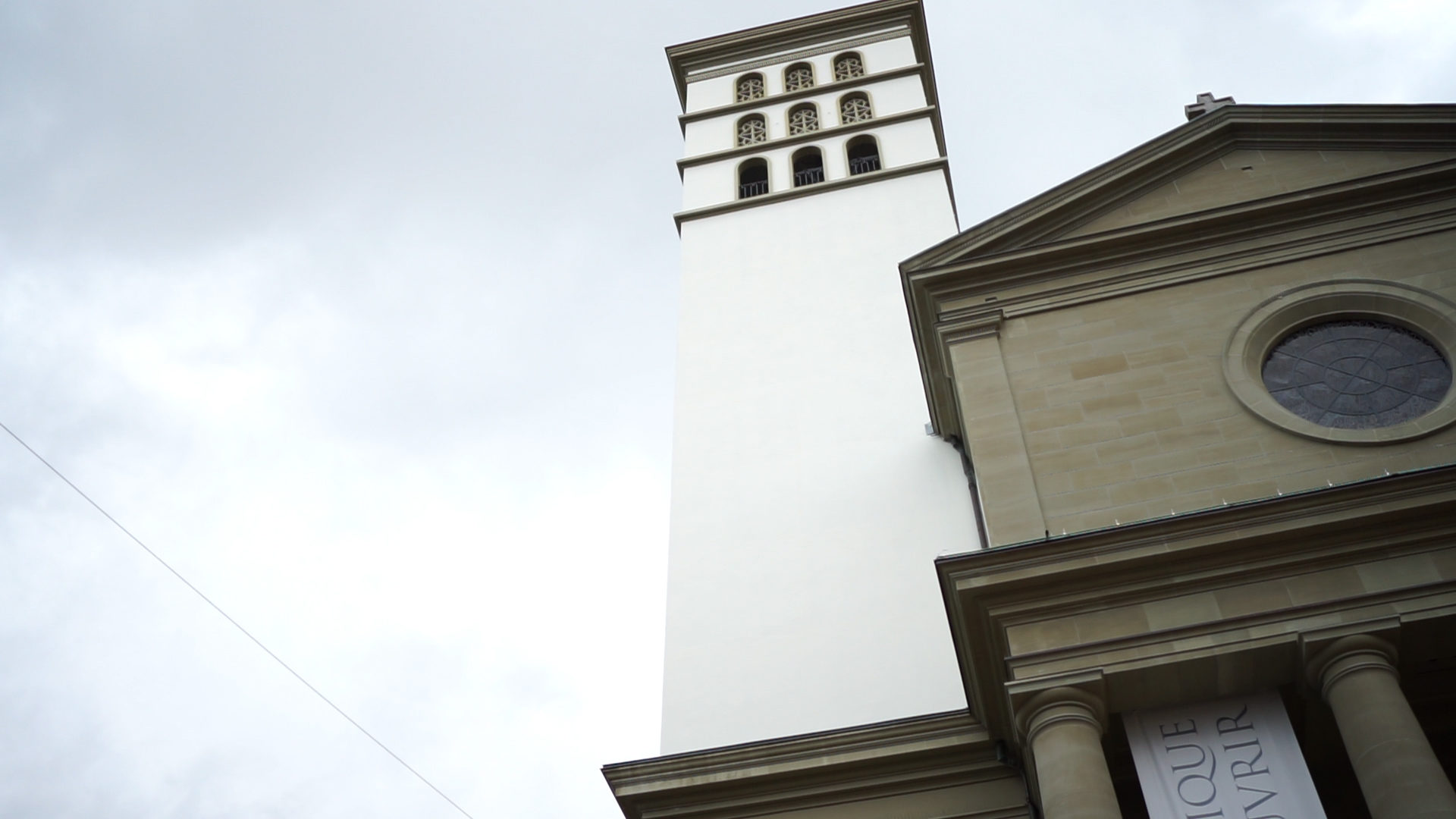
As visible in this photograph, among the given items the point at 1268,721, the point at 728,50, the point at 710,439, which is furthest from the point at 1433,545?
the point at 728,50

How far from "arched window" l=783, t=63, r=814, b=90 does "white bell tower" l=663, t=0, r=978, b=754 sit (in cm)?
60

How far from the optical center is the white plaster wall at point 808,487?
786 inches

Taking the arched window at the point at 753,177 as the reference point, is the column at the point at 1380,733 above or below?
below

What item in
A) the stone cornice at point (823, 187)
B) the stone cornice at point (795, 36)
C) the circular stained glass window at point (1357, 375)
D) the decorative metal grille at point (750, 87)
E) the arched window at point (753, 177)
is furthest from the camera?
the stone cornice at point (795, 36)

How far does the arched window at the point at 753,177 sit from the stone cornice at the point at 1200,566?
62.8ft

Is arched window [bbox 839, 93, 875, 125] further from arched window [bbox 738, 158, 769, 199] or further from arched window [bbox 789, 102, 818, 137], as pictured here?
arched window [bbox 738, 158, 769, 199]

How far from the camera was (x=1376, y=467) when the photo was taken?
49.8 feet

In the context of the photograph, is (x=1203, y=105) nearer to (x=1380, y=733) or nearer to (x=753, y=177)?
(x=1380, y=733)

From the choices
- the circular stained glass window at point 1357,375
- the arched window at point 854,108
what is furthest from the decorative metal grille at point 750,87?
the circular stained glass window at point 1357,375

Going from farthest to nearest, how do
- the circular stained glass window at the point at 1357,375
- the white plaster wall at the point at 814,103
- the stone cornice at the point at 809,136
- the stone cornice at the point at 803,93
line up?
the stone cornice at the point at 803,93, the white plaster wall at the point at 814,103, the stone cornice at the point at 809,136, the circular stained glass window at the point at 1357,375

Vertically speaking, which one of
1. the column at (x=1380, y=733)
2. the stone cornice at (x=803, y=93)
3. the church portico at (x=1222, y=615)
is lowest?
the column at (x=1380, y=733)

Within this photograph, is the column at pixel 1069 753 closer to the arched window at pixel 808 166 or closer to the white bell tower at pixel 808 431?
the white bell tower at pixel 808 431

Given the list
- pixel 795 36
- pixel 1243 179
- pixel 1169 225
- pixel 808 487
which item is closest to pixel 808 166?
pixel 795 36

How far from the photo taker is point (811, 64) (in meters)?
37.4
